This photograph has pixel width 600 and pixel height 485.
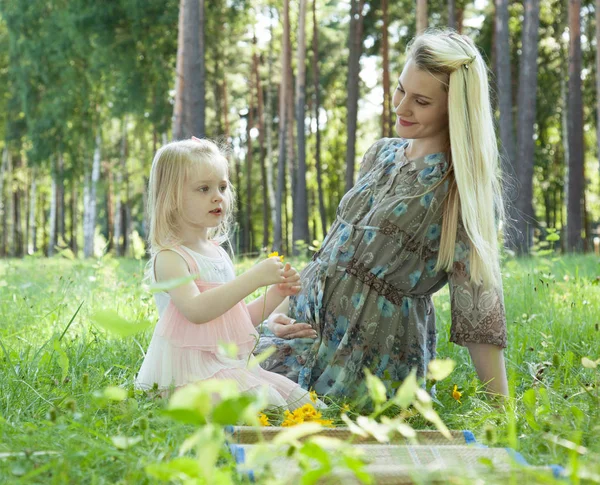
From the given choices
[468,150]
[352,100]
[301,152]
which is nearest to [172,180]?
[468,150]

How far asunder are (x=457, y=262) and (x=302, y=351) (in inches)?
29.4

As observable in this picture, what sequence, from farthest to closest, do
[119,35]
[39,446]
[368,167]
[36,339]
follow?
[119,35] < [36,339] < [368,167] < [39,446]

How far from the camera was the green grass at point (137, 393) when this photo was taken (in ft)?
5.57

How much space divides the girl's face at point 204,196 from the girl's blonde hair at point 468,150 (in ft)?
2.81

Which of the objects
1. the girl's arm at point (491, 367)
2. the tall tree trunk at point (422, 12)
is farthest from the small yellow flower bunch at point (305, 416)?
the tall tree trunk at point (422, 12)

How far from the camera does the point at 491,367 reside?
2.78 meters

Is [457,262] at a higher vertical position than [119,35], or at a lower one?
lower

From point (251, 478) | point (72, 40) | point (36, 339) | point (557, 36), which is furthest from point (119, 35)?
point (251, 478)

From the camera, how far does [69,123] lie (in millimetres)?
19938

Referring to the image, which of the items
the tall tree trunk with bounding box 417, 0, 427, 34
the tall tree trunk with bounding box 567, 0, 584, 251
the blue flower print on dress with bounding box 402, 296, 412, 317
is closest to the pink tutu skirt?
the blue flower print on dress with bounding box 402, 296, 412, 317

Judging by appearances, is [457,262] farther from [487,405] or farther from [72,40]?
[72,40]

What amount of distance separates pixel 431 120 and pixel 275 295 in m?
0.90

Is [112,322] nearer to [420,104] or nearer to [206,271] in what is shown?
[206,271]

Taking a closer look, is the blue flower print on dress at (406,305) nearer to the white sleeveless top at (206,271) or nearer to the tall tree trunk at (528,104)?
the white sleeveless top at (206,271)
